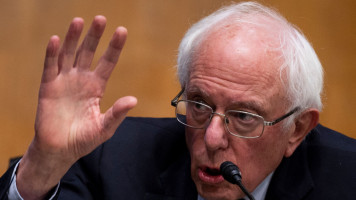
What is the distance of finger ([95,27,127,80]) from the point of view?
130cm

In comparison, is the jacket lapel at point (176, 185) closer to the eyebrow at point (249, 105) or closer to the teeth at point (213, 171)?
the teeth at point (213, 171)

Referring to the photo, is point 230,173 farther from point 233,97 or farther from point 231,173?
point 233,97

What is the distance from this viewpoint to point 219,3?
8.50 ft

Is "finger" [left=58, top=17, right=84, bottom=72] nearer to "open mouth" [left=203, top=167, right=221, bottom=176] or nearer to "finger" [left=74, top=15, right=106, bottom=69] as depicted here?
"finger" [left=74, top=15, right=106, bottom=69]

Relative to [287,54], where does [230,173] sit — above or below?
below

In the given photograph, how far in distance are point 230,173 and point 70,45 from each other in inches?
21.5

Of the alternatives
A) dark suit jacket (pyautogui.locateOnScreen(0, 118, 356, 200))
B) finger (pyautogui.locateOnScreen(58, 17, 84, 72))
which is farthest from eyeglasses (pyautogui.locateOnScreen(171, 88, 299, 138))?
finger (pyautogui.locateOnScreen(58, 17, 84, 72))

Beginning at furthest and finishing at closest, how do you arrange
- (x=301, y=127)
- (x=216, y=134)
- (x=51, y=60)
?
1. (x=301, y=127)
2. (x=216, y=134)
3. (x=51, y=60)

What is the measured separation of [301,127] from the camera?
1.70 m

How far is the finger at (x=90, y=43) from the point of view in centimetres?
127

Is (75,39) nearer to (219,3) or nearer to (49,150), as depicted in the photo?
(49,150)

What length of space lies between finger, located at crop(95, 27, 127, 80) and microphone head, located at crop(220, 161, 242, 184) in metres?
0.41

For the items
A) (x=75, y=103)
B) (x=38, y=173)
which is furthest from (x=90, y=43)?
(x=38, y=173)

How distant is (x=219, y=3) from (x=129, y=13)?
471mm
